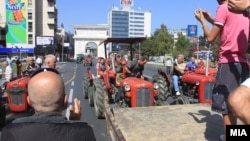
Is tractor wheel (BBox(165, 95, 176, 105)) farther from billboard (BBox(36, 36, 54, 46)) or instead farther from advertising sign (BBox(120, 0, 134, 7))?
advertising sign (BBox(120, 0, 134, 7))

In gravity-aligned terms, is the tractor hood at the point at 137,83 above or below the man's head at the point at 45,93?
below

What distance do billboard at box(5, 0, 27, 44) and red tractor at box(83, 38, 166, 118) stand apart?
260ft

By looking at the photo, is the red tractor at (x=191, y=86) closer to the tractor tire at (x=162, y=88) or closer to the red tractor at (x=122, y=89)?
the tractor tire at (x=162, y=88)

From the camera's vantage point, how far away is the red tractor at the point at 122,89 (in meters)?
9.01

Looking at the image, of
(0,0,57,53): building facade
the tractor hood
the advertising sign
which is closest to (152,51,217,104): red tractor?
the tractor hood

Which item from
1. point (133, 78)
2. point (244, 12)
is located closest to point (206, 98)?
point (133, 78)

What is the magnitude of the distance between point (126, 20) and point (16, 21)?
2885 inches

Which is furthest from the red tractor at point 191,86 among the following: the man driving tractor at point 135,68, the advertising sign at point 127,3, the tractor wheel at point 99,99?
the advertising sign at point 127,3

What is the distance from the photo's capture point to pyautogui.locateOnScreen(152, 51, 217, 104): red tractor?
31.8ft

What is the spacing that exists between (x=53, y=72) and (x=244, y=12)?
123 centimetres

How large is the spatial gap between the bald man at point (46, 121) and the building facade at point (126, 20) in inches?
5682

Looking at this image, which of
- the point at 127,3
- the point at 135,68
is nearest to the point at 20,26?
the point at 127,3

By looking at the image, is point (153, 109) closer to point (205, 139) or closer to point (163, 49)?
point (205, 139)

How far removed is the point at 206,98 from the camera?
9.72 metres
